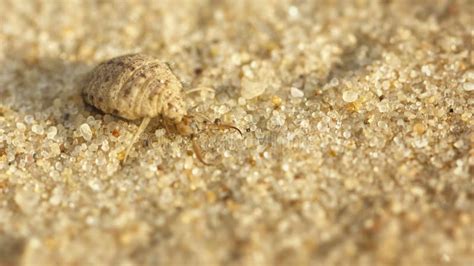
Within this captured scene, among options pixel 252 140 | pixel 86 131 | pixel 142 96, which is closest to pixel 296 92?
pixel 252 140

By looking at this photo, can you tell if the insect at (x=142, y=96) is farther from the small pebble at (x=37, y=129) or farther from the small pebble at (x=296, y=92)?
the small pebble at (x=296, y=92)

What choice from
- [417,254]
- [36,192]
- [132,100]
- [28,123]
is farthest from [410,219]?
[28,123]

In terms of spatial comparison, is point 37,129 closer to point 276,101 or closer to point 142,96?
point 142,96

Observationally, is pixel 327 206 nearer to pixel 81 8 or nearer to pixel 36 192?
pixel 36 192

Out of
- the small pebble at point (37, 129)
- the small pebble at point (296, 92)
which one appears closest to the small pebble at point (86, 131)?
the small pebble at point (37, 129)

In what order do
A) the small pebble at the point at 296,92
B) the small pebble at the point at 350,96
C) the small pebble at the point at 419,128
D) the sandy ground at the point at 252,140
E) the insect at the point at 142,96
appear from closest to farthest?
the sandy ground at the point at 252,140
the small pebble at the point at 419,128
the insect at the point at 142,96
the small pebble at the point at 350,96
the small pebble at the point at 296,92

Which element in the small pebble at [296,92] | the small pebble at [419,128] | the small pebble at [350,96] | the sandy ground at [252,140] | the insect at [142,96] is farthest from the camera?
the small pebble at [296,92]

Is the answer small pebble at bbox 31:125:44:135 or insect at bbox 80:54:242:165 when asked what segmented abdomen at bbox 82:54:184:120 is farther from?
small pebble at bbox 31:125:44:135
